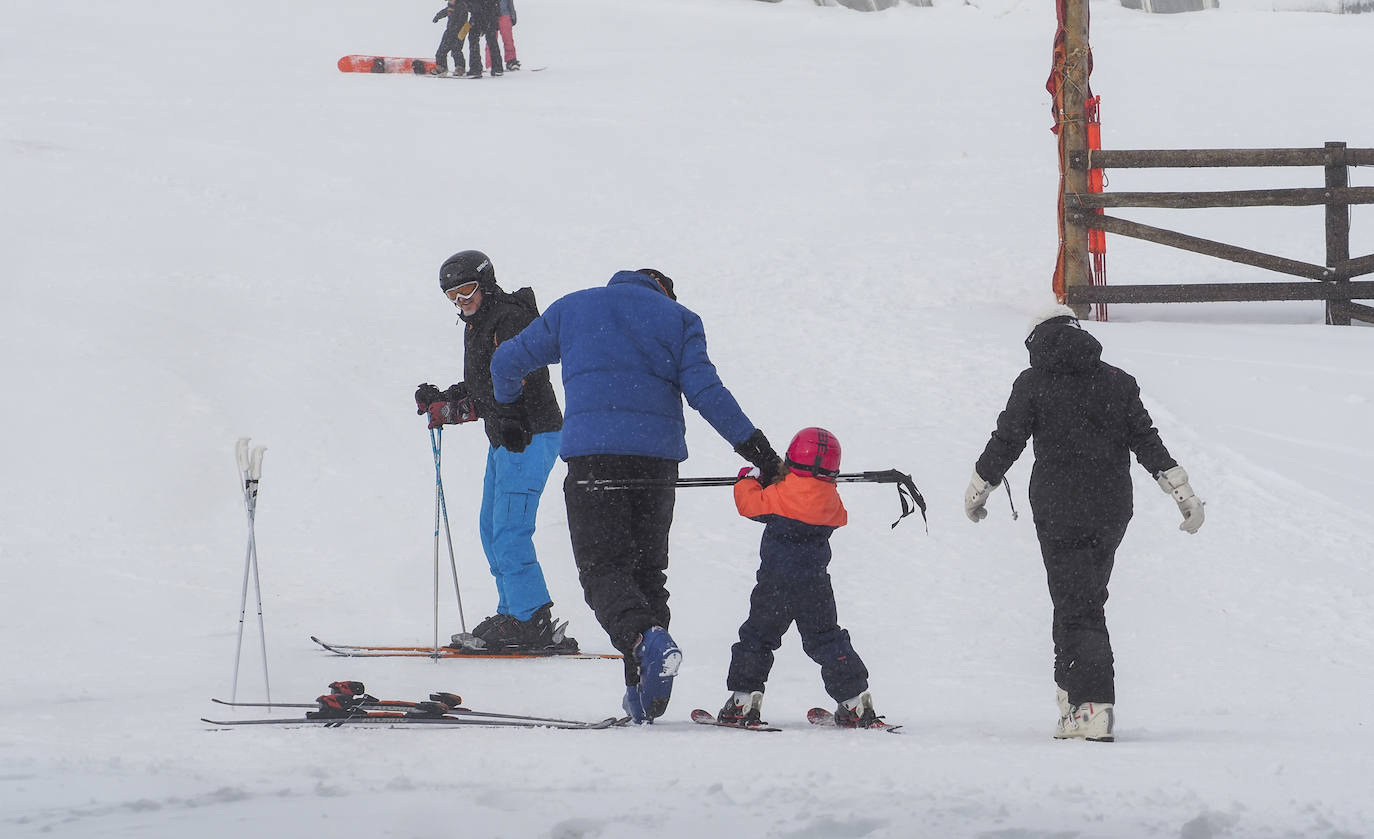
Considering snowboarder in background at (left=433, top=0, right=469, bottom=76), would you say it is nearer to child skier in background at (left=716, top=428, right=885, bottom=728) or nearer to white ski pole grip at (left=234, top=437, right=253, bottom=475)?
white ski pole grip at (left=234, top=437, right=253, bottom=475)

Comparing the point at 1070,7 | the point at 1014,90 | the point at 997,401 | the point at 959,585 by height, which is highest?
the point at 1014,90

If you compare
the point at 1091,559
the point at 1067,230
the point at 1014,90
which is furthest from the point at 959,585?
the point at 1014,90

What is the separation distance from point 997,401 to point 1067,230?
2.44m

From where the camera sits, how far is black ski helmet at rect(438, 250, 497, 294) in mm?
6262

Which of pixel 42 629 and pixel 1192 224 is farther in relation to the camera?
pixel 1192 224

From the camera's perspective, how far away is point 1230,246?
1111cm

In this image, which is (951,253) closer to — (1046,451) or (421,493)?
(421,493)

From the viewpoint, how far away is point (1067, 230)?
11.2 m

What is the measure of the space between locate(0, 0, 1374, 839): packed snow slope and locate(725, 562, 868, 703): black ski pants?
1.05ft

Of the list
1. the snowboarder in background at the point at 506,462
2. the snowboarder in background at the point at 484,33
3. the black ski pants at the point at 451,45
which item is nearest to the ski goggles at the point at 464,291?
the snowboarder in background at the point at 506,462

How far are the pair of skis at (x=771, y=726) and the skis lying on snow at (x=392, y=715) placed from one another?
270 mm

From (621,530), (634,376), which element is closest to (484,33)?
(634,376)

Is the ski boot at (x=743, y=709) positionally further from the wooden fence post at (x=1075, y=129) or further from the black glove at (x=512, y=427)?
the wooden fence post at (x=1075, y=129)

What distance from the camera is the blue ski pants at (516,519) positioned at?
6.37 m
